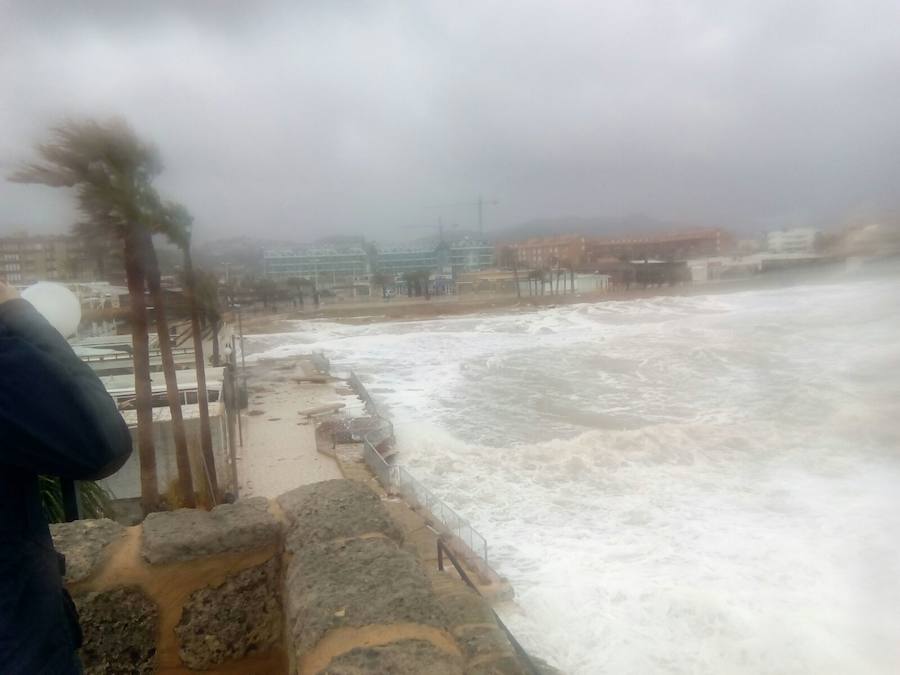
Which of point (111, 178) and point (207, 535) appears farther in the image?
point (111, 178)

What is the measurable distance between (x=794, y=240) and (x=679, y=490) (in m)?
4.40

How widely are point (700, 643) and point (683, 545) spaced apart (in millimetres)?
2135

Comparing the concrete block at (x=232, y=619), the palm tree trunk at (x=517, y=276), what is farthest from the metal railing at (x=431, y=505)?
the palm tree trunk at (x=517, y=276)

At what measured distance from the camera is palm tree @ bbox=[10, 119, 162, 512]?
3.17 meters

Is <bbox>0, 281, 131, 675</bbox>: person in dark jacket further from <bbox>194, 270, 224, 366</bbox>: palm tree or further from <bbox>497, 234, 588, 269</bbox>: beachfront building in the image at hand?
<bbox>497, 234, 588, 269</bbox>: beachfront building

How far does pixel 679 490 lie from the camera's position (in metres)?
11.4

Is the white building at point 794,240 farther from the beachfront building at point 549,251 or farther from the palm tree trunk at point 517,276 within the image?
the beachfront building at point 549,251

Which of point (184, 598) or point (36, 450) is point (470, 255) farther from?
point (36, 450)

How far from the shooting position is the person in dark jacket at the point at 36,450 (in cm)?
85

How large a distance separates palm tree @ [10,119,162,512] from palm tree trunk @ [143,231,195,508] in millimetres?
53

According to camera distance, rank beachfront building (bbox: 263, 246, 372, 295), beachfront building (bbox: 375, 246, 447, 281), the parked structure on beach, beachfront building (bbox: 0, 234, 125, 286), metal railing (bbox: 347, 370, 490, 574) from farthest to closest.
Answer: beachfront building (bbox: 375, 246, 447, 281)
the parked structure on beach
beachfront building (bbox: 263, 246, 372, 295)
metal railing (bbox: 347, 370, 490, 574)
beachfront building (bbox: 0, 234, 125, 286)

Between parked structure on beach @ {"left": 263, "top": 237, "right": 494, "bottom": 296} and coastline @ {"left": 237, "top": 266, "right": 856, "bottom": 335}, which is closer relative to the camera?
coastline @ {"left": 237, "top": 266, "right": 856, "bottom": 335}

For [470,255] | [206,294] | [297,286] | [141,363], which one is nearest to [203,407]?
[141,363]

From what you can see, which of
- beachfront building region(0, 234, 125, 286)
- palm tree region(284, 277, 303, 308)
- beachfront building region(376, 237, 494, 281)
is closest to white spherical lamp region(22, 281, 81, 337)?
beachfront building region(0, 234, 125, 286)
